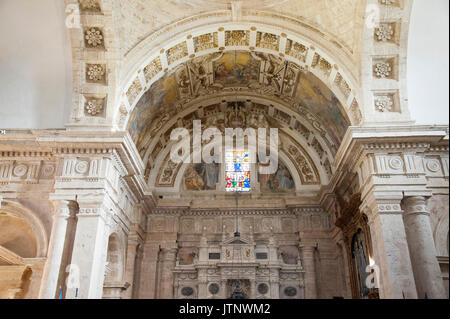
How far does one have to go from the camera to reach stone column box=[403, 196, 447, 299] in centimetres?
990

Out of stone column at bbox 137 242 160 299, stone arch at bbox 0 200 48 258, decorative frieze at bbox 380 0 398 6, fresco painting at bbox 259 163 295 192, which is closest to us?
stone arch at bbox 0 200 48 258

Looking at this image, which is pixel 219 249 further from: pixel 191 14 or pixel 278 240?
pixel 191 14

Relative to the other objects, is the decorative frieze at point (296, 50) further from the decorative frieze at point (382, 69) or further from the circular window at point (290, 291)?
the circular window at point (290, 291)

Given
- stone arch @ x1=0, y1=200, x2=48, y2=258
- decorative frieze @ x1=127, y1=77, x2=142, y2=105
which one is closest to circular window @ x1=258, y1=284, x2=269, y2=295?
stone arch @ x1=0, y1=200, x2=48, y2=258

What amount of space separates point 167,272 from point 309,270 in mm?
5931

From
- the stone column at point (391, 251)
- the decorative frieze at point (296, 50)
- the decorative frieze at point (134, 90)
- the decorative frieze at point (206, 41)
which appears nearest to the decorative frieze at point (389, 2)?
the decorative frieze at point (296, 50)

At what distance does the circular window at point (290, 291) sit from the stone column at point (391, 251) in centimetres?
578

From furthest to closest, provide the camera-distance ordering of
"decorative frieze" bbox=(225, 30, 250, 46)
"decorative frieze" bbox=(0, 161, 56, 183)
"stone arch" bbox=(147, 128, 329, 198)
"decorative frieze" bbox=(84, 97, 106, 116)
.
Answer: "stone arch" bbox=(147, 128, 329, 198) < "decorative frieze" bbox=(225, 30, 250, 46) < "decorative frieze" bbox=(84, 97, 106, 116) < "decorative frieze" bbox=(0, 161, 56, 183)

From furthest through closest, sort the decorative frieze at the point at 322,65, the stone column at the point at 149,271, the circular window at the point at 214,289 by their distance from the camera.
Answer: the circular window at the point at 214,289 → the stone column at the point at 149,271 → the decorative frieze at the point at 322,65

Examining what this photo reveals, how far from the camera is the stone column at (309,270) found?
15.9m

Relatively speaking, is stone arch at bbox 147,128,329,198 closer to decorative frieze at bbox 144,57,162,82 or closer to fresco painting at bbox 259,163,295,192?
fresco painting at bbox 259,163,295,192

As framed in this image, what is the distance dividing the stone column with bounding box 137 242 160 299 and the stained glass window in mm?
4272

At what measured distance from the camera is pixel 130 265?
583 inches

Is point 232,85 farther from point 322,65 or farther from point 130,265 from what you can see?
point 130,265
